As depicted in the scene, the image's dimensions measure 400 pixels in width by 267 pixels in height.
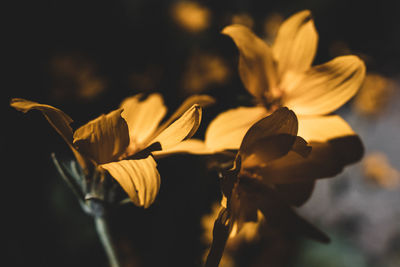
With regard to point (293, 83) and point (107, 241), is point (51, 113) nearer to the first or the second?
point (107, 241)

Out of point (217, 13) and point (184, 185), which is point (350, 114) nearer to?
point (217, 13)

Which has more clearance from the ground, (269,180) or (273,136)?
(273,136)

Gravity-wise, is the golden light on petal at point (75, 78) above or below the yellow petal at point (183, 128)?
below

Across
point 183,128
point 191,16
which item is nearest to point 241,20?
point 191,16

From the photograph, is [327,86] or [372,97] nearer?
[327,86]

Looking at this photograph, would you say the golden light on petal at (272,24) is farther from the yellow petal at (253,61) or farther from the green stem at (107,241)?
the green stem at (107,241)

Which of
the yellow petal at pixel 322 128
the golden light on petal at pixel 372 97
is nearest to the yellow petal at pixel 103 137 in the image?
the yellow petal at pixel 322 128

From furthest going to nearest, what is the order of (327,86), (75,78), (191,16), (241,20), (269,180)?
(191,16) < (75,78) < (241,20) < (327,86) < (269,180)

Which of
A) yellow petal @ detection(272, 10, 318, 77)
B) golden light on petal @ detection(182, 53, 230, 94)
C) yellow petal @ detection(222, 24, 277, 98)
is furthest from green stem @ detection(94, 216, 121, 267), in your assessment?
golden light on petal @ detection(182, 53, 230, 94)
